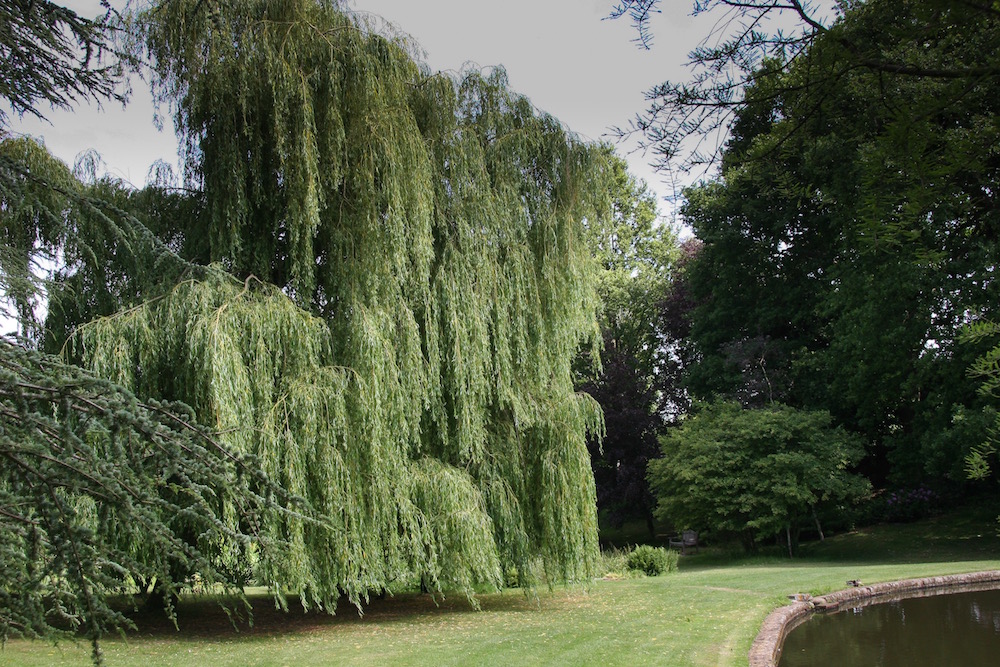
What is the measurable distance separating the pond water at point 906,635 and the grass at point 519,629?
708mm

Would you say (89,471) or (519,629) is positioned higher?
(89,471)

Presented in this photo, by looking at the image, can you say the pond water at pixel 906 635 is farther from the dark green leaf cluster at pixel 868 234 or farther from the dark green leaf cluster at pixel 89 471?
the dark green leaf cluster at pixel 89 471

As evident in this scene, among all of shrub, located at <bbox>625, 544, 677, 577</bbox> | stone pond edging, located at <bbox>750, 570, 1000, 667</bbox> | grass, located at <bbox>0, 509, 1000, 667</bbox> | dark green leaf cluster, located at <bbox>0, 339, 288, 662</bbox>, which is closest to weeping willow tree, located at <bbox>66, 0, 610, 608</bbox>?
grass, located at <bbox>0, 509, 1000, 667</bbox>

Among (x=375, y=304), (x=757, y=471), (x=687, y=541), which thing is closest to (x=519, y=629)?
(x=375, y=304)

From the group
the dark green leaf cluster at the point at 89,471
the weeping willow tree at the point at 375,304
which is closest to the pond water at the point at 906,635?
the weeping willow tree at the point at 375,304

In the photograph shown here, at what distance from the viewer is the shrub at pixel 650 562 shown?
1642 cm

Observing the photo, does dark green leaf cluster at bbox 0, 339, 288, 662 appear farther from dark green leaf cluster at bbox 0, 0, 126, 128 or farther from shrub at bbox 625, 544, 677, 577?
shrub at bbox 625, 544, 677, 577

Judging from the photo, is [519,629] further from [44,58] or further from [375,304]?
[44,58]

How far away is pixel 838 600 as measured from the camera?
41.6 feet

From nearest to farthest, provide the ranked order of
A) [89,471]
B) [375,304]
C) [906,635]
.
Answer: [89,471] → [375,304] → [906,635]

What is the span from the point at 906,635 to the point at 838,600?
Answer: 226 cm

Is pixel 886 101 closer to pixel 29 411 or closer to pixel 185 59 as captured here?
pixel 29 411

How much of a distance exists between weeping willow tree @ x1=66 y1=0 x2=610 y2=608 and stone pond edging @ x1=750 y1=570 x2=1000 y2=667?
2.79 meters

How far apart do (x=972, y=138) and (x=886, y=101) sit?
357 millimetres
